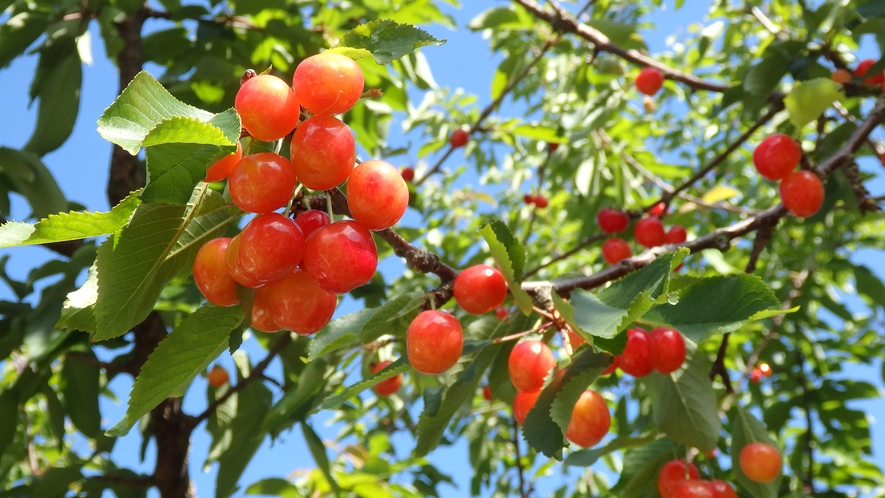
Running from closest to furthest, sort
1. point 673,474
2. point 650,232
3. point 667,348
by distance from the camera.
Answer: point 667,348, point 673,474, point 650,232

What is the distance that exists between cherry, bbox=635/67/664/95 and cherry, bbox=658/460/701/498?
191 centimetres

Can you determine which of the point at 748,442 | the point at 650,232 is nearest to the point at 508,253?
the point at 748,442

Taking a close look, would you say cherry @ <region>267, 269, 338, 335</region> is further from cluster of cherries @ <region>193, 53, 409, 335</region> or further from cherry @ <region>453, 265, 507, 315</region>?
cherry @ <region>453, 265, 507, 315</region>

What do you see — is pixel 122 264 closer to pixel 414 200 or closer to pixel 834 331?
pixel 414 200

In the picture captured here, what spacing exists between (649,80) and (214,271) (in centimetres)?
258

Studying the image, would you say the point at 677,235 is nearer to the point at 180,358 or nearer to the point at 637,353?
the point at 637,353

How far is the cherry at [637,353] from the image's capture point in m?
1.39

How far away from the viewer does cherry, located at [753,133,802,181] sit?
219 centimetres

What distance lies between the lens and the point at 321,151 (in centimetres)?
93

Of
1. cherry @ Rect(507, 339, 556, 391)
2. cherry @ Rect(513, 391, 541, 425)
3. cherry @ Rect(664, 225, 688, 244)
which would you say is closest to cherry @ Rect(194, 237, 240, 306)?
cherry @ Rect(507, 339, 556, 391)

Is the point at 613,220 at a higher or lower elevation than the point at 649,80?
lower

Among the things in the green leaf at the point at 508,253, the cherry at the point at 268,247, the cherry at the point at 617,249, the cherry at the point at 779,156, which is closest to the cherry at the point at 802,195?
the cherry at the point at 779,156

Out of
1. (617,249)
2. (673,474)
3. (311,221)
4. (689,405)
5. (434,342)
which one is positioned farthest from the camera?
→ (617,249)

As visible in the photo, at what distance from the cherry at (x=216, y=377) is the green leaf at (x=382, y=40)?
236 centimetres
